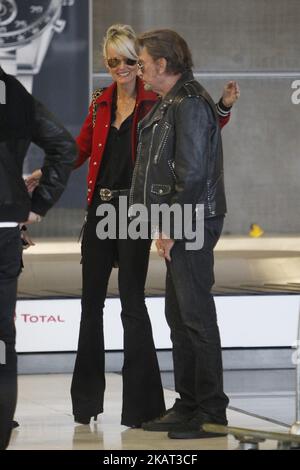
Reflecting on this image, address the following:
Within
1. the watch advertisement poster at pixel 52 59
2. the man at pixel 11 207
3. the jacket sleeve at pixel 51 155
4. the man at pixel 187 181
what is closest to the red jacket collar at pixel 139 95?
the man at pixel 187 181

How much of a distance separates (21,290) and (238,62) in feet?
9.19

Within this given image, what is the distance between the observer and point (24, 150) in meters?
3.19

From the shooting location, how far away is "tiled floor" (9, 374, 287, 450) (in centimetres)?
353

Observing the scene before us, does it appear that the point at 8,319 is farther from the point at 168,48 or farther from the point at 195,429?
the point at 168,48

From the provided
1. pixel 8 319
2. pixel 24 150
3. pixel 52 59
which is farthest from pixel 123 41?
pixel 52 59

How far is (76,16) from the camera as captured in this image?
312 inches

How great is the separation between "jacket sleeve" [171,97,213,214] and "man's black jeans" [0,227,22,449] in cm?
60

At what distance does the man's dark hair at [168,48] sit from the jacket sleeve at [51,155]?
52 centimetres

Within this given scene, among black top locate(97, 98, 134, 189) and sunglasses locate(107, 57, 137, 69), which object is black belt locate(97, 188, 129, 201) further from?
sunglasses locate(107, 57, 137, 69)

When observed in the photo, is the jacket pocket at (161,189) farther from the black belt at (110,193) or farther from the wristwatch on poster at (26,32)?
the wristwatch on poster at (26,32)

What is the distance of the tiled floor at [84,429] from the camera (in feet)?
11.6

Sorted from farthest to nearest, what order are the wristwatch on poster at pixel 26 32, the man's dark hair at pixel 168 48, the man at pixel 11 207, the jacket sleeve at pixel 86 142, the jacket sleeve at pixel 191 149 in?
1. the wristwatch on poster at pixel 26 32
2. the jacket sleeve at pixel 86 142
3. the man's dark hair at pixel 168 48
4. the jacket sleeve at pixel 191 149
5. the man at pixel 11 207

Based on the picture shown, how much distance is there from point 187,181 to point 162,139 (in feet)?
0.61

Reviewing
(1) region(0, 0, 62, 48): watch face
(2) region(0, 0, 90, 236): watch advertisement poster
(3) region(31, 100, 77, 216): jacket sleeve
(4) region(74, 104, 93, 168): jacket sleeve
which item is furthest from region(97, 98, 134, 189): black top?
(1) region(0, 0, 62, 48): watch face
